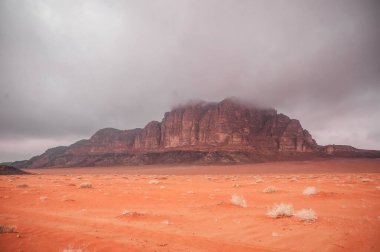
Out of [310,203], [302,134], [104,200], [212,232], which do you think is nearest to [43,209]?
[104,200]

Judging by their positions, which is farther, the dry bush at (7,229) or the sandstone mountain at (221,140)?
the sandstone mountain at (221,140)

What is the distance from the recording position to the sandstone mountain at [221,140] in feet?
447

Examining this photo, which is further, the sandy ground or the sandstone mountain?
the sandstone mountain

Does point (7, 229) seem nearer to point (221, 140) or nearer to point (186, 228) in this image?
point (186, 228)

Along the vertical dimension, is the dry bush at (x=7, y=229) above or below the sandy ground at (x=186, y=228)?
above

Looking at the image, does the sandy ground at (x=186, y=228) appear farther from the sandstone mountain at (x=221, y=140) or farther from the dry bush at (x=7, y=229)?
the sandstone mountain at (x=221, y=140)

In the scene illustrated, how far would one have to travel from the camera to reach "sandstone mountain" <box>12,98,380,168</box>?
5364 inches

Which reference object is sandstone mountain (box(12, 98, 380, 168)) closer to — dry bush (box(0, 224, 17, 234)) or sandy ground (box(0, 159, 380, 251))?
sandy ground (box(0, 159, 380, 251))

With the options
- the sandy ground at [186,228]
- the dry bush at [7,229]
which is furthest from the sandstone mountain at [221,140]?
the dry bush at [7,229]

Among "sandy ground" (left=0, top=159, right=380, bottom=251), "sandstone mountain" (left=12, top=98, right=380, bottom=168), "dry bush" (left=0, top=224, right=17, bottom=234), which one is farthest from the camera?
"sandstone mountain" (left=12, top=98, right=380, bottom=168)

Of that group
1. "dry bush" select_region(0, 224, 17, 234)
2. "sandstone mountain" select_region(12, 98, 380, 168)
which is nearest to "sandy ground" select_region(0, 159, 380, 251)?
"dry bush" select_region(0, 224, 17, 234)

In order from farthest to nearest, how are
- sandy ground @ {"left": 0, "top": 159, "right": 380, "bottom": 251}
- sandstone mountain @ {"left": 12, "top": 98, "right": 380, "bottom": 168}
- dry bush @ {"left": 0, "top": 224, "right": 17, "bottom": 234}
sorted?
1. sandstone mountain @ {"left": 12, "top": 98, "right": 380, "bottom": 168}
2. dry bush @ {"left": 0, "top": 224, "right": 17, "bottom": 234}
3. sandy ground @ {"left": 0, "top": 159, "right": 380, "bottom": 251}

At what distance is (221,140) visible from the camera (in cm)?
14938

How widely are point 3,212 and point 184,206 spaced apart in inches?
312
